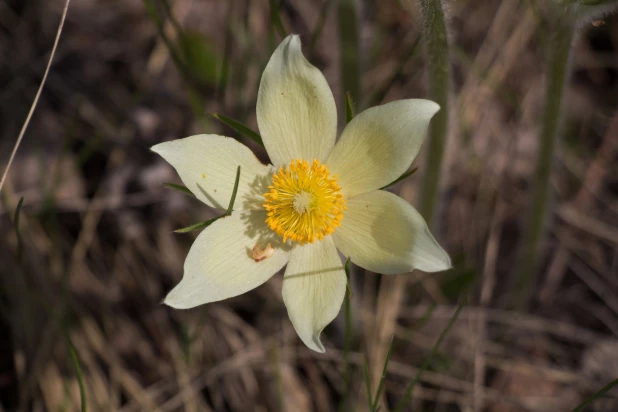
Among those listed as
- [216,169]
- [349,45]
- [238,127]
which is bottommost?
[216,169]

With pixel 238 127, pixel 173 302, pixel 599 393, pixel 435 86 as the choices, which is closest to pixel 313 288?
pixel 173 302

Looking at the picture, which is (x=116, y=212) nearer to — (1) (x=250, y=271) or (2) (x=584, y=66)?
(1) (x=250, y=271)

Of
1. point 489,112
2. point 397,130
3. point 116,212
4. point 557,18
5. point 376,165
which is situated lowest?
point 116,212

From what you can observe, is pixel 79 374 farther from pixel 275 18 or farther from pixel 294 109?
pixel 275 18

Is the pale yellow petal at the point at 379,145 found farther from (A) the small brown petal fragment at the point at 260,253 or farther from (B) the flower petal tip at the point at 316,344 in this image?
(B) the flower petal tip at the point at 316,344

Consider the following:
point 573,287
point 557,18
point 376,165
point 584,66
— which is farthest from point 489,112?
point 376,165

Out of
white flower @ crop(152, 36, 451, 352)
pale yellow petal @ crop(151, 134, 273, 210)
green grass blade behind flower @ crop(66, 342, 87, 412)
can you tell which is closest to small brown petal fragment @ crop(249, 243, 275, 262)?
white flower @ crop(152, 36, 451, 352)
